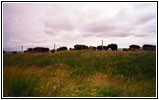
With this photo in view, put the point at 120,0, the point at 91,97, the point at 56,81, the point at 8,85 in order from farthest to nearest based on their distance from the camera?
1. the point at 120,0
2. the point at 56,81
3. the point at 8,85
4. the point at 91,97

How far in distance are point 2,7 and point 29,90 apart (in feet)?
11.2

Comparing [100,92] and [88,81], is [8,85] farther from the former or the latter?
[100,92]

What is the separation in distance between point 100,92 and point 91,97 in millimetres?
333

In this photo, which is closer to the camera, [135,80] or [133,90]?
[133,90]

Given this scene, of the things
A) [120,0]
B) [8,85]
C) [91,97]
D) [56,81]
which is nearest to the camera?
[91,97]

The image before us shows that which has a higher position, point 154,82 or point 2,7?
point 2,7

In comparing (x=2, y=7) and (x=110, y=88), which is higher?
(x=2, y=7)

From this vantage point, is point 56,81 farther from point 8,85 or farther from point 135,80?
point 135,80

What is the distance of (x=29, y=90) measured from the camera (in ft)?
12.6

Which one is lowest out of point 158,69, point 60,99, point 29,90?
point 60,99

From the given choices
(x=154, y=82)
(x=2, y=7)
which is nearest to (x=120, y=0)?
(x=154, y=82)

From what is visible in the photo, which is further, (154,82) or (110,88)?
(154,82)

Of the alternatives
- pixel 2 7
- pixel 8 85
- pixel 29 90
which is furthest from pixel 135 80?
pixel 2 7

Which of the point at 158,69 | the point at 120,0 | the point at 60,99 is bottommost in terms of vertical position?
the point at 60,99
